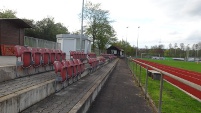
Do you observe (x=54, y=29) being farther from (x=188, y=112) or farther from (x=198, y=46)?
(x=198, y=46)

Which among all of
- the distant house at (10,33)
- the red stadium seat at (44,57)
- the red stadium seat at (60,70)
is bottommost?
the red stadium seat at (60,70)

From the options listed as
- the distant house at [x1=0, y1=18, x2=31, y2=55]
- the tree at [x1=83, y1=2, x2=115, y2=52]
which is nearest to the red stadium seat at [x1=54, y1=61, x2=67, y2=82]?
the distant house at [x1=0, y1=18, x2=31, y2=55]

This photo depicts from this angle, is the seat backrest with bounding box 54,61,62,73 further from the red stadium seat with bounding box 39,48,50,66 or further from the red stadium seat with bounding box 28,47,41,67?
the red stadium seat with bounding box 39,48,50,66

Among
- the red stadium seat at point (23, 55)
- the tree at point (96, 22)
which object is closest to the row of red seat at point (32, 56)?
the red stadium seat at point (23, 55)

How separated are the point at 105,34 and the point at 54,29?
11269 millimetres

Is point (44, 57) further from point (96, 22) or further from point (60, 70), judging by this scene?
point (96, 22)

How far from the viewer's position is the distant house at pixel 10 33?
54.6 ft

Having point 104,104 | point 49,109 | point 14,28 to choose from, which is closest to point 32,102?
point 49,109

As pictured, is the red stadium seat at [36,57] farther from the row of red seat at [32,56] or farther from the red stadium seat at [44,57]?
the red stadium seat at [44,57]

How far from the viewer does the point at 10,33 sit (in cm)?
1762

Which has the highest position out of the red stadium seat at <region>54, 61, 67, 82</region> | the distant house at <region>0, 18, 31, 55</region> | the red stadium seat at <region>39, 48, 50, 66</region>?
the distant house at <region>0, 18, 31, 55</region>

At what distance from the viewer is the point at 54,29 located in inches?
1799

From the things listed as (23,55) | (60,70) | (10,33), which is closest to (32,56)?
(23,55)

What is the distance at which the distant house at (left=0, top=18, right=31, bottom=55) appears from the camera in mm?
16656
